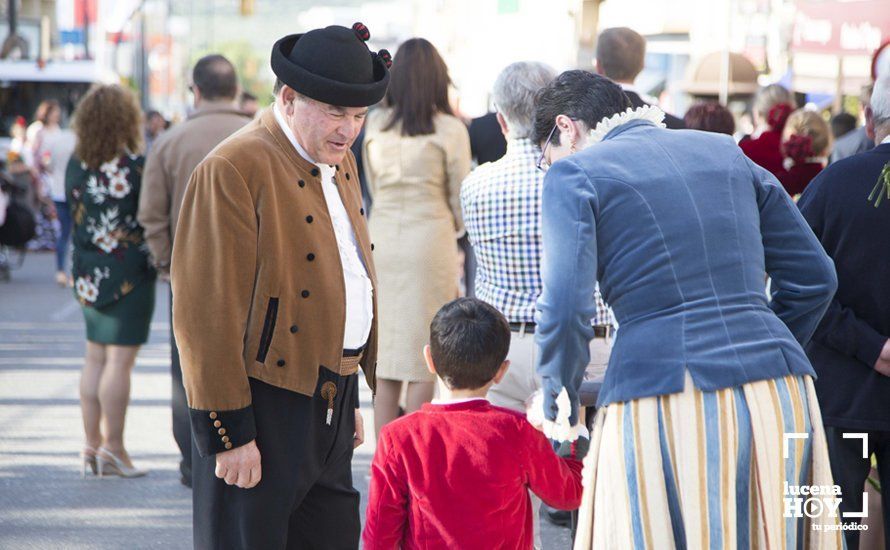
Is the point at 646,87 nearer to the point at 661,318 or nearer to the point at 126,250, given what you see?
the point at 126,250

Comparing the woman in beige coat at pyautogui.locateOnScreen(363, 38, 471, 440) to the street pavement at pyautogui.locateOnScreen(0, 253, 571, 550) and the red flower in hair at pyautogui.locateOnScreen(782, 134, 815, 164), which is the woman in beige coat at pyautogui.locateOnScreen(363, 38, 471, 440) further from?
the red flower in hair at pyautogui.locateOnScreen(782, 134, 815, 164)

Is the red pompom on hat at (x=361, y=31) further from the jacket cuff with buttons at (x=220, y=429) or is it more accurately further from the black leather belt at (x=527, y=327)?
the black leather belt at (x=527, y=327)

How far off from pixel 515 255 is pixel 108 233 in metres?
2.52

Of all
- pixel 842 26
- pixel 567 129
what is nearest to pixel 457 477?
pixel 567 129

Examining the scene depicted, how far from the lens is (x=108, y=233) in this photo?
614cm

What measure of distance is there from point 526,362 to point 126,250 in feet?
8.32

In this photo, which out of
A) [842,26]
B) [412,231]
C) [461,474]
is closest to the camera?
[461,474]

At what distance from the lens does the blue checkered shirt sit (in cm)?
446

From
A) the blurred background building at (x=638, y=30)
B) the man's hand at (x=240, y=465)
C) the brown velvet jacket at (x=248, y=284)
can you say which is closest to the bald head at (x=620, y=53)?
the blurred background building at (x=638, y=30)

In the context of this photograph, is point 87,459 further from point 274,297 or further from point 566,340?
point 566,340

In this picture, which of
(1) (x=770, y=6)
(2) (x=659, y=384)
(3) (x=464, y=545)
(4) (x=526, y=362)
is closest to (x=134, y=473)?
(4) (x=526, y=362)

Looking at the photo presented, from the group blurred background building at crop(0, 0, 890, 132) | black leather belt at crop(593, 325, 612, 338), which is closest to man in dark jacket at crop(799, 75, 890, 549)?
black leather belt at crop(593, 325, 612, 338)

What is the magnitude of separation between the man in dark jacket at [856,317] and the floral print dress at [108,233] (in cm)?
345

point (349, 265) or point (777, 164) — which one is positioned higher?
point (349, 265)
